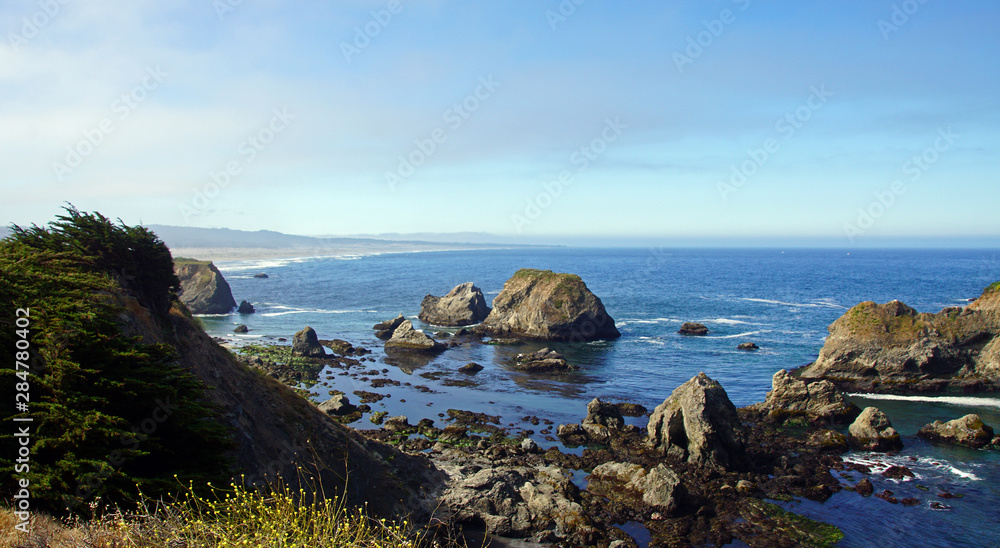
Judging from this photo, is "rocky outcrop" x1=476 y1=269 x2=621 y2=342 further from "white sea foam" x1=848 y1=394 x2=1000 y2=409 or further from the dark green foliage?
the dark green foliage

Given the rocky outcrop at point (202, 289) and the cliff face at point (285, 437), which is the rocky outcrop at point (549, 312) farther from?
the rocky outcrop at point (202, 289)

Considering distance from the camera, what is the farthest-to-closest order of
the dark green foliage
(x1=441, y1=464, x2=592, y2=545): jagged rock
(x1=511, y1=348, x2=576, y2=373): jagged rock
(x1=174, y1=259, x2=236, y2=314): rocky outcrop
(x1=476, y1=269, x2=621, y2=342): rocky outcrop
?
(x1=174, y1=259, x2=236, y2=314): rocky outcrop
(x1=476, y1=269, x2=621, y2=342): rocky outcrop
(x1=511, y1=348, x2=576, y2=373): jagged rock
(x1=441, y1=464, x2=592, y2=545): jagged rock
the dark green foliage

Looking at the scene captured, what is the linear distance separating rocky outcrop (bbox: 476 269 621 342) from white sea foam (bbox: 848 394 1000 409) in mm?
30696

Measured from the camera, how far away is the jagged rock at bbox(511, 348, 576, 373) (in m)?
54.7

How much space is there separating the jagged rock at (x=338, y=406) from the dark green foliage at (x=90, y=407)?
2565cm

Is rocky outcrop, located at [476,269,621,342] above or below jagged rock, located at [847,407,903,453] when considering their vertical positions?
above

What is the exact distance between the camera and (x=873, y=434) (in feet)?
110

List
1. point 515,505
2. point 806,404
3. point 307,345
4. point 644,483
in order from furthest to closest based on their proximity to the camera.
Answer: point 307,345 < point 806,404 < point 644,483 < point 515,505

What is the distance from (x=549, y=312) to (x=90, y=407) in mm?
61179

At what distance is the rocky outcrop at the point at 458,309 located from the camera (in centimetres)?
8138

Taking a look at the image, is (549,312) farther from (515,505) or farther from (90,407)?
(90,407)

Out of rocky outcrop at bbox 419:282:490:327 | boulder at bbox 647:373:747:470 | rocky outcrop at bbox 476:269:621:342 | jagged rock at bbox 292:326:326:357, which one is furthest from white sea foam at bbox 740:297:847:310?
jagged rock at bbox 292:326:326:357

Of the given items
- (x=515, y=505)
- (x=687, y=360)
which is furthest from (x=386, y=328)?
(x=515, y=505)

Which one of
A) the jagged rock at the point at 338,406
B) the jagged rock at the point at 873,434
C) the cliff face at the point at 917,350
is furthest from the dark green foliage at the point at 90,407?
the cliff face at the point at 917,350
